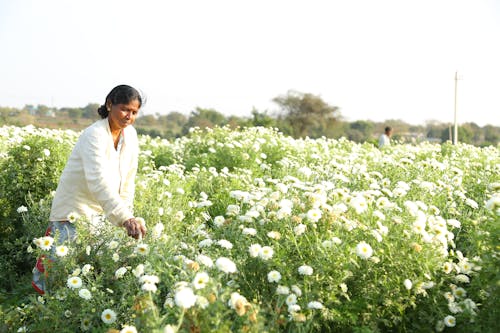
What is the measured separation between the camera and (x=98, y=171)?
3.46 metres

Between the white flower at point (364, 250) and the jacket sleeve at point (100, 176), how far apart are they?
1.44 m

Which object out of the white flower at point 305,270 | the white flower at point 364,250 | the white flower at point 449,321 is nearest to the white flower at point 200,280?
the white flower at point 305,270

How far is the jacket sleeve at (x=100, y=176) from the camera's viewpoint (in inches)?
131

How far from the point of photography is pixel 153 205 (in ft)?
14.7

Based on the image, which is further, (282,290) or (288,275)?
(288,275)

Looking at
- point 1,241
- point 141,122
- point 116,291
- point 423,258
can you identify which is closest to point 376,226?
point 423,258

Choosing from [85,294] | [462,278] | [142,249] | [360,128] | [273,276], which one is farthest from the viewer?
[360,128]

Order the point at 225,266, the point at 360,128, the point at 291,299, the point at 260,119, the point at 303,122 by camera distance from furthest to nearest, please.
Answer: the point at 360,128 < the point at 303,122 < the point at 260,119 < the point at 291,299 < the point at 225,266

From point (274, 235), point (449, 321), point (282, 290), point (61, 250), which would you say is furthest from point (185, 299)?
point (449, 321)

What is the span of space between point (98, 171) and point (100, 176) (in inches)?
1.5

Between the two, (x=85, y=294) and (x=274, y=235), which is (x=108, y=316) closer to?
(x=85, y=294)

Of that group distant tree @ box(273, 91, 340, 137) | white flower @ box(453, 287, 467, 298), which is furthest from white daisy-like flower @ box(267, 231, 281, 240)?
distant tree @ box(273, 91, 340, 137)

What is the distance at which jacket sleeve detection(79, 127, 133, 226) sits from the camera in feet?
10.9

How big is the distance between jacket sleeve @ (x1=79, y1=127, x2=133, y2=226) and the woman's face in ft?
0.43
